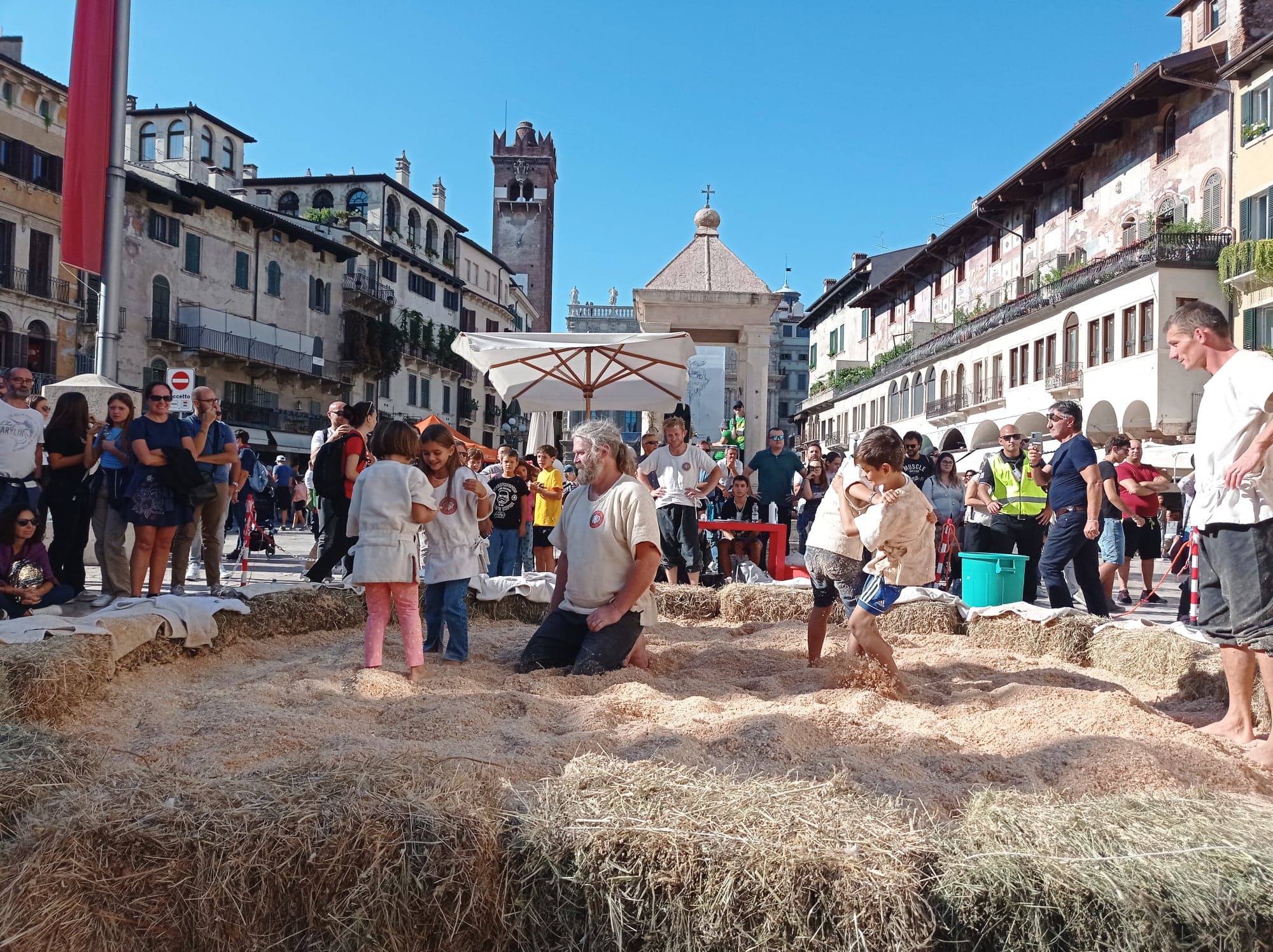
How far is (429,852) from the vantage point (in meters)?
2.59

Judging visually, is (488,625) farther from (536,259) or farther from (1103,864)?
(536,259)

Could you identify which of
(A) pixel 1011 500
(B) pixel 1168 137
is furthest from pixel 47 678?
(B) pixel 1168 137

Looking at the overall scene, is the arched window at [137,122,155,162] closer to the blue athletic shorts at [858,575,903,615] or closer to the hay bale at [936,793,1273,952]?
the blue athletic shorts at [858,575,903,615]

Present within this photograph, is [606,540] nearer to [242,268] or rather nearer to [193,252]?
[193,252]

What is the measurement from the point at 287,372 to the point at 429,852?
4477 cm

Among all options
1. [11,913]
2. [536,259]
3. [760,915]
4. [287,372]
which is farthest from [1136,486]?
[536,259]

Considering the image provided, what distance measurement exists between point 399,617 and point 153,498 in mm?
3294

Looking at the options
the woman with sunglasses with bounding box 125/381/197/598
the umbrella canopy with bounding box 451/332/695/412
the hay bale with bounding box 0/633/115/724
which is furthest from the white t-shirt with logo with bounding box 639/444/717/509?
the hay bale with bounding box 0/633/115/724

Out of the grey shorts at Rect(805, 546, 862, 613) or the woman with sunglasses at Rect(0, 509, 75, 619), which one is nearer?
the grey shorts at Rect(805, 546, 862, 613)

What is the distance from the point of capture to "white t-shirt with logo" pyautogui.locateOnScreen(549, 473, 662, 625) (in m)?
5.60

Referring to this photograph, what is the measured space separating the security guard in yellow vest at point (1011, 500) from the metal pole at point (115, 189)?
828 cm

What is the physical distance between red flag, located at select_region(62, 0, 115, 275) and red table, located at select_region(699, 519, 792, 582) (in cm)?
663

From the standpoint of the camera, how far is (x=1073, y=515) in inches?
287

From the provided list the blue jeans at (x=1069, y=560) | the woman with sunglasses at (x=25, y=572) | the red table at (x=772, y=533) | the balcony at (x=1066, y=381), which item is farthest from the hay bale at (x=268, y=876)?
the balcony at (x=1066, y=381)
